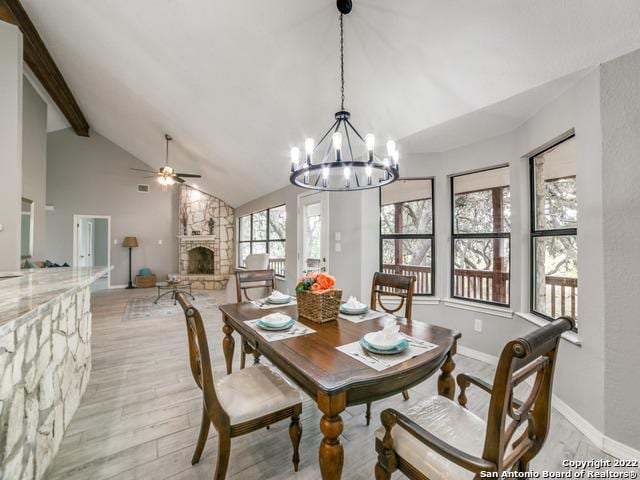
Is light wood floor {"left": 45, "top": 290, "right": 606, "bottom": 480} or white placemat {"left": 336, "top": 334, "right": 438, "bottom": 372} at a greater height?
white placemat {"left": 336, "top": 334, "right": 438, "bottom": 372}

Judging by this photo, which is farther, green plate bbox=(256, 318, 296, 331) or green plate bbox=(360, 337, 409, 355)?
green plate bbox=(256, 318, 296, 331)

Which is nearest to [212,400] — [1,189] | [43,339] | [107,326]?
[43,339]

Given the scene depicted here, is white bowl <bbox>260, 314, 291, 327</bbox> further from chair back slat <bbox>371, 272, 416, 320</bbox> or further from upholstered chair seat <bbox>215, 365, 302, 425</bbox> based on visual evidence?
chair back slat <bbox>371, 272, 416, 320</bbox>

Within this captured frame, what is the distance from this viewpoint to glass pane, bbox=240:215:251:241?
7766 millimetres

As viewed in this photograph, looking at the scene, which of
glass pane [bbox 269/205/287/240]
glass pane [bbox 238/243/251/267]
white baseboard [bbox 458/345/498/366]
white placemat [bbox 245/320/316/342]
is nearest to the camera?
white placemat [bbox 245/320/316/342]

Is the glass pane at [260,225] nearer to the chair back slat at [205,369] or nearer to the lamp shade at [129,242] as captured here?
the lamp shade at [129,242]

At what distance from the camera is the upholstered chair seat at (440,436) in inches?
39.1

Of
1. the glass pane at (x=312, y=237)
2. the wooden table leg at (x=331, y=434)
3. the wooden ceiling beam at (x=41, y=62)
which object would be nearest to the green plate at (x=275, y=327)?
the wooden table leg at (x=331, y=434)

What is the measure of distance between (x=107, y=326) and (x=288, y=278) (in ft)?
9.54

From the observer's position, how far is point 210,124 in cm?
427

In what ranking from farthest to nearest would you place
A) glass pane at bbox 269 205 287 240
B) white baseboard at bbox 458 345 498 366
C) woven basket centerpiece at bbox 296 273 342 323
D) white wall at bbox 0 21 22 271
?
glass pane at bbox 269 205 287 240 → white wall at bbox 0 21 22 271 → white baseboard at bbox 458 345 498 366 → woven basket centerpiece at bbox 296 273 342 323

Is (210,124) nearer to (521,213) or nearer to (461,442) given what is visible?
(521,213)

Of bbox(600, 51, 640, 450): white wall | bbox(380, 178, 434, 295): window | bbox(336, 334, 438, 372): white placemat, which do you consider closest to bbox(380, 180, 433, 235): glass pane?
bbox(380, 178, 434, 295): window

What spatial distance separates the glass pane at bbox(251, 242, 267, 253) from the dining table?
5098mm
